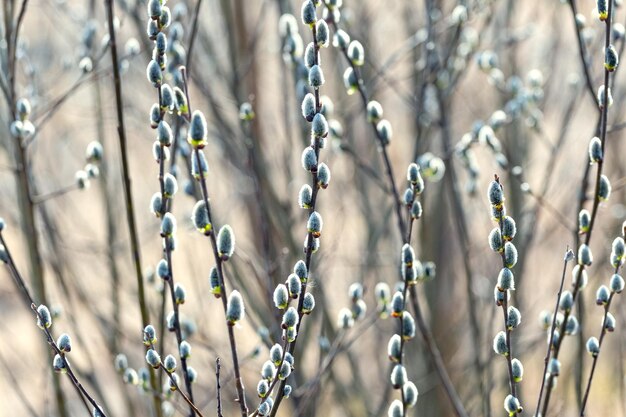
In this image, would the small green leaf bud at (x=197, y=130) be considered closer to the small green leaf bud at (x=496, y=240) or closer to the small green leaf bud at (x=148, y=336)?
the small green leaf bud at (x=148, y=336)

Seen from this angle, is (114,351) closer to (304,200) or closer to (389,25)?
(304,200)

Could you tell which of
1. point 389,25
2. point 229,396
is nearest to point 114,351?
point 229,396

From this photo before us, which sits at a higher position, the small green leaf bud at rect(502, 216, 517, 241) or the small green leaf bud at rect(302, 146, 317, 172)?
the small green leaf bud at rect(302, 146, 317, 172)

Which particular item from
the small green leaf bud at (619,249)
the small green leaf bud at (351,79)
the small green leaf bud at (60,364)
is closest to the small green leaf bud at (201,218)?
the small green leaf bud at (60,364)

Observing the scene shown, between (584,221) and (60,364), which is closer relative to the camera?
(60,364)

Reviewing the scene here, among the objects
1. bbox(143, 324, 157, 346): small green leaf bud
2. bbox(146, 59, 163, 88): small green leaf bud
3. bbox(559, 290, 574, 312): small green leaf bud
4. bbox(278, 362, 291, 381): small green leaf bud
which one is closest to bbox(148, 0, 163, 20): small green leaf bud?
bbox(146, 59, 163, 88): small green leaf bud

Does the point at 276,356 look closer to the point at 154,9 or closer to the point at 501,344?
the point at 501,344

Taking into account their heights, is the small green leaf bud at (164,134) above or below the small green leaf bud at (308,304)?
above

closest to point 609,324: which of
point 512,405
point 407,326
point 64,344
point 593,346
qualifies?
point 593,346

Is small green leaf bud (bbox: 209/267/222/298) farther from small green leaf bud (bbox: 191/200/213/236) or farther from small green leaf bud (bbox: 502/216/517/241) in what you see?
small green leaf bud (bbox: 502/216/517/241)
